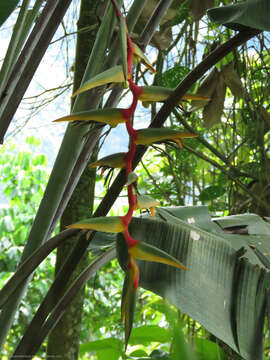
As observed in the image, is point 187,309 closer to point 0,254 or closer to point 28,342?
point 28,342

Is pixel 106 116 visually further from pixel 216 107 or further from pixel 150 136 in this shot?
pixel 216 107

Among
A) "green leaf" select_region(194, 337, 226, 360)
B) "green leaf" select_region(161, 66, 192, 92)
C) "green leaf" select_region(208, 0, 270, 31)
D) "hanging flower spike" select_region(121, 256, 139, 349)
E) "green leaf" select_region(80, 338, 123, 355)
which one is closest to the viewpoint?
"hanging flower spike" select_region(121, 256, 139, 349)

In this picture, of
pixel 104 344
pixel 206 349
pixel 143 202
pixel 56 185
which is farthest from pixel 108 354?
pixel 143 202

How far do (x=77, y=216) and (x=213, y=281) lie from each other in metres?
0.41

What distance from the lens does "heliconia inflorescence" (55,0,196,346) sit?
0.73 feet

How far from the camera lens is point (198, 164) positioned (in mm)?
1231

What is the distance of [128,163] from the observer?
0.25 meters

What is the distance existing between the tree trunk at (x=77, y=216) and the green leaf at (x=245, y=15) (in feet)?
1.23

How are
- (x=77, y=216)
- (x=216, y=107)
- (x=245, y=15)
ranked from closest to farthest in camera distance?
1. (x=245, y=15)
2. (x=77, y=216)
3. (x=216, y=107)

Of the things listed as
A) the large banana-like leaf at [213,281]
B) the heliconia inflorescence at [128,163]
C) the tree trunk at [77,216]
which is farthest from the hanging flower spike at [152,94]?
the tree trunk at [77,216]

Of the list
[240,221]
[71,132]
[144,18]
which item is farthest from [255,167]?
[71,132]

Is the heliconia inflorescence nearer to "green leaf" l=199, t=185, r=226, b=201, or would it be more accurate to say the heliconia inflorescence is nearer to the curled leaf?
the curled leaf

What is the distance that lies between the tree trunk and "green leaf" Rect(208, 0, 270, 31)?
38 cm

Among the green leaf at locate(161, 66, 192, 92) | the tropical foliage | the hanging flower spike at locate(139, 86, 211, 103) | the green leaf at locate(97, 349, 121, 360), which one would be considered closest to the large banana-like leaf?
the tropical foliage
